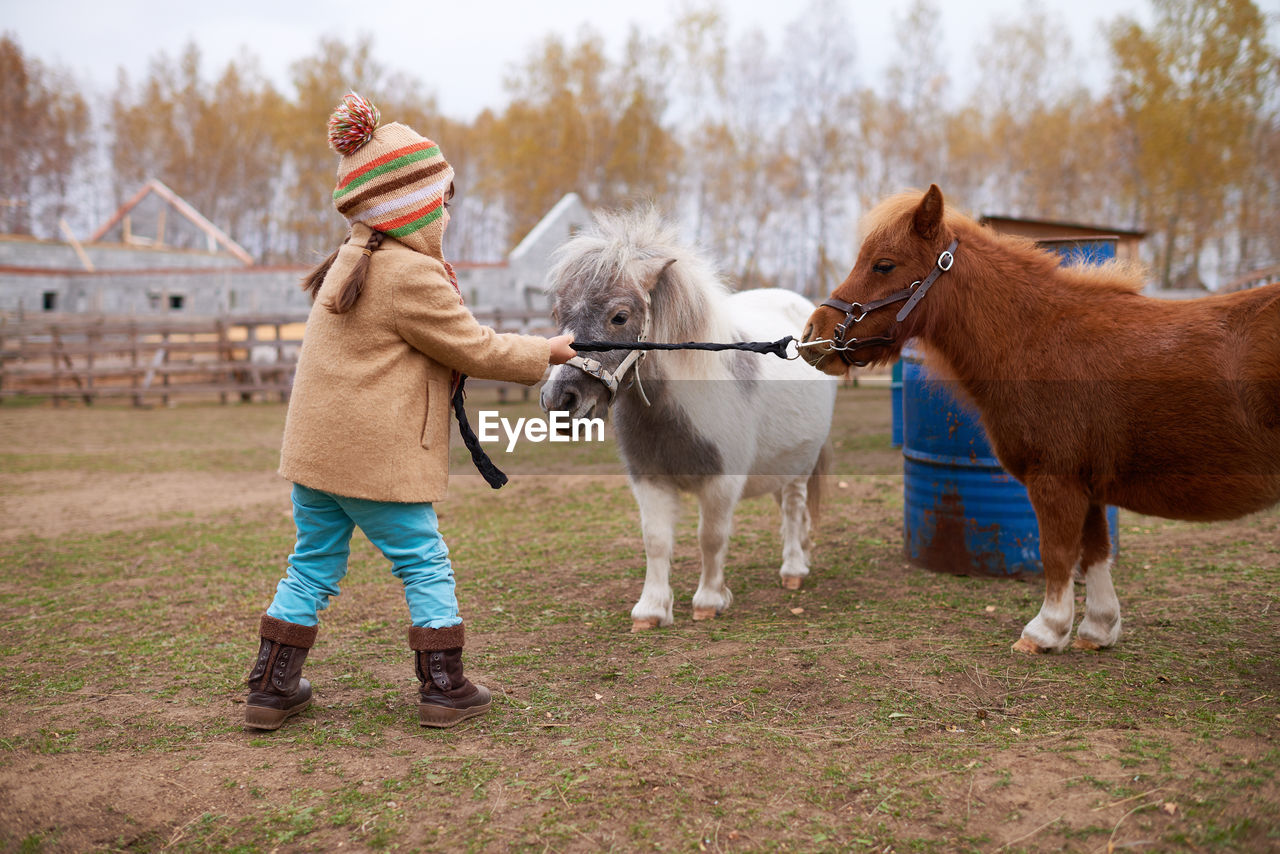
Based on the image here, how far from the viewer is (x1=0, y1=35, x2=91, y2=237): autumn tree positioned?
136 ft

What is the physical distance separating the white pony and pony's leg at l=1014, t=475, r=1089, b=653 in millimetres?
1417

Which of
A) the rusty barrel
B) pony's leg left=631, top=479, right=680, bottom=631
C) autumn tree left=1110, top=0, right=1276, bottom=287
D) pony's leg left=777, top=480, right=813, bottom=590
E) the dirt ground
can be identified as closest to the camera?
the dirt ground

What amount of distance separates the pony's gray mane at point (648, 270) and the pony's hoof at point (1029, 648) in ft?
6.40

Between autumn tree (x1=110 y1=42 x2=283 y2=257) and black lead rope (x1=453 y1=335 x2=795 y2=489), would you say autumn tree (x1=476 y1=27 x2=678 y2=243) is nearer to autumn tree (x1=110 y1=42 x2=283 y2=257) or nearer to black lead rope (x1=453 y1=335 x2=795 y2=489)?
autumn tree (x1=110 y1=42 x2=283 y2=257)

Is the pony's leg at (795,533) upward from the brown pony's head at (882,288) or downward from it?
downward

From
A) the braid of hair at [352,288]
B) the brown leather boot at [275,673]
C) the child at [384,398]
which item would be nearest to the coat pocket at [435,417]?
the child at [384,398]

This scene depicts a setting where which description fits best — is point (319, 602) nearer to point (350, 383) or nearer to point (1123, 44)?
point (350, 383)

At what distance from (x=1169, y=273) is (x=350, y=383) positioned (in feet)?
119

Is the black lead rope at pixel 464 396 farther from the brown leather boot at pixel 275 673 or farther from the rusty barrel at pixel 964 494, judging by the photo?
the rusty barrel at pixel 964 494

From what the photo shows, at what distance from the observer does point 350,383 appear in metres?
2.83

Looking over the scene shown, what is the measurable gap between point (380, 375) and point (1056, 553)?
275 centimetres

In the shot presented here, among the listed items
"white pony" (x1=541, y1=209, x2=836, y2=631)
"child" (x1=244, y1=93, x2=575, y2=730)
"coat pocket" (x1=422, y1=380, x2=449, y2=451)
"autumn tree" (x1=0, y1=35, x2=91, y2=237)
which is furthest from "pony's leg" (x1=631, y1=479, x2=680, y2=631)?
"autumn tree" (x1=0, y1=35, x2=91, y2=237)

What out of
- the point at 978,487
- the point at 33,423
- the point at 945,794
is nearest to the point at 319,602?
the point at 945,794

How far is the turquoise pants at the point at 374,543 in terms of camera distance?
2906mm
